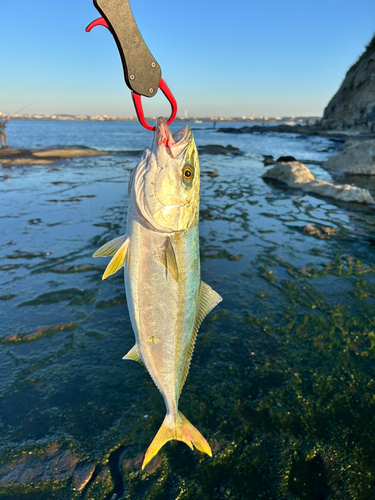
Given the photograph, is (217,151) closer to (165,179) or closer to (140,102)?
(140,102)

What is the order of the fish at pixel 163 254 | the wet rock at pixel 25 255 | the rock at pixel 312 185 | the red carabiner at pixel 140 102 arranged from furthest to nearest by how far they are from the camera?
the rock at pixel 312 185 < the wet rock at pixel 25 255 < the fish at pixel 163 254 < the red carabiner at pixel 140 102

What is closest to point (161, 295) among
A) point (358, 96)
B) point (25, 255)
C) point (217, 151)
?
point (25, 255)

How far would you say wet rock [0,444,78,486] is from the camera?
3.03 metres

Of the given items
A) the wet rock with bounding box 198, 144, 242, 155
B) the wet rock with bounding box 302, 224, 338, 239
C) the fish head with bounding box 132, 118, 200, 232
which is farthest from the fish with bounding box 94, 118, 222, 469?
the wet rock with bounding box 198, 144, 242, 155

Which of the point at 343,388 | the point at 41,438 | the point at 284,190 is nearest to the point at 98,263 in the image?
the point at 41,438

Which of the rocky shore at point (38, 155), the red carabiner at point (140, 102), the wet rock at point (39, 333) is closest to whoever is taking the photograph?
the red carabiner at point (140, 102)

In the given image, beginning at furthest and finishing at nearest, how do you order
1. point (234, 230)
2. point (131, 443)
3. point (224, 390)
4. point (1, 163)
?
point (1, 163), point (234, 230), point (224, 390), point (131, 443)

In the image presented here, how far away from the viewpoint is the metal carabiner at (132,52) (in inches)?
76.0

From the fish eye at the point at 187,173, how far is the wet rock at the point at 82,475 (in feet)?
10.3

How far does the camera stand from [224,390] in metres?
4.09

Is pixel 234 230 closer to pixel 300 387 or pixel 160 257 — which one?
pixel 300 387

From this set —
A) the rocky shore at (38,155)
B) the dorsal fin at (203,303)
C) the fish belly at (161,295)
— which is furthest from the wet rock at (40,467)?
the rocky shore at (38,155)

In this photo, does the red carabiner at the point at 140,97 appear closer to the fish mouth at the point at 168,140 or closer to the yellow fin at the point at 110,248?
the fish mouth at the point at 168,140

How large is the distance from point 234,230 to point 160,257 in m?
7.70
